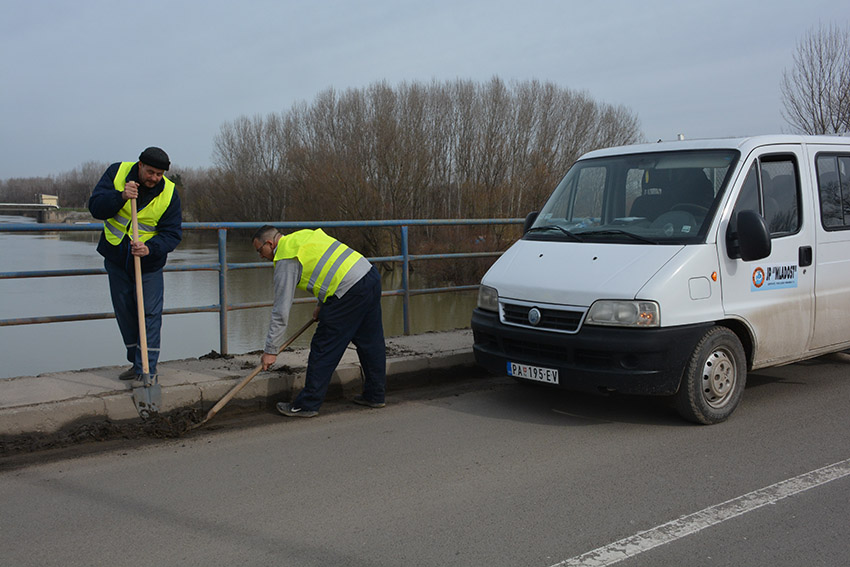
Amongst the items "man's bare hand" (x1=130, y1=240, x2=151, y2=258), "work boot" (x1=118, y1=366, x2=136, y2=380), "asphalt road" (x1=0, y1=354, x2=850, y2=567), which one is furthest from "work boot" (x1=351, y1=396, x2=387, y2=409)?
"man's bare hand" (x1=130, y1=240, x2=151, y2=258)

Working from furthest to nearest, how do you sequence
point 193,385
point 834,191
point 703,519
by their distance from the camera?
point 834,191 → point 193,385 → point 703,519

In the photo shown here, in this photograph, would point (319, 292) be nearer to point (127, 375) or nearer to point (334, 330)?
point (334, 330)

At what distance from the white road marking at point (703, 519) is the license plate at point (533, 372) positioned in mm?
1629

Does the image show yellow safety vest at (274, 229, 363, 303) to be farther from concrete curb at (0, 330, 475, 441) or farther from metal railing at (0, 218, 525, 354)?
concrete curb at (0, 330, 475, 441)

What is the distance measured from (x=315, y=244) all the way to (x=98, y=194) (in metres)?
1.59

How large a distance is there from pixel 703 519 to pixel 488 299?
2.59 m

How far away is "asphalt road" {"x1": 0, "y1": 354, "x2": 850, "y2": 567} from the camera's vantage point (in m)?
3.37

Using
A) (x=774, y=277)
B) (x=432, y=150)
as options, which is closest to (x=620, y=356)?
(x=774, y=277)

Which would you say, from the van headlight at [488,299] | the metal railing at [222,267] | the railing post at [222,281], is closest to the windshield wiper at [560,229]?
the van headlight at [488,299]

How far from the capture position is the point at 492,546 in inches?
134

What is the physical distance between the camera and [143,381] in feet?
17.7

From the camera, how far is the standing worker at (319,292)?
5441 mm

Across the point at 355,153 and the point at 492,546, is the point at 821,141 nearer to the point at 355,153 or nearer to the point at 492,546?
the point at 492,546

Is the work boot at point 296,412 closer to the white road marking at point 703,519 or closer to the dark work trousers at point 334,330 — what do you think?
the dark work trousers at point 334,330
